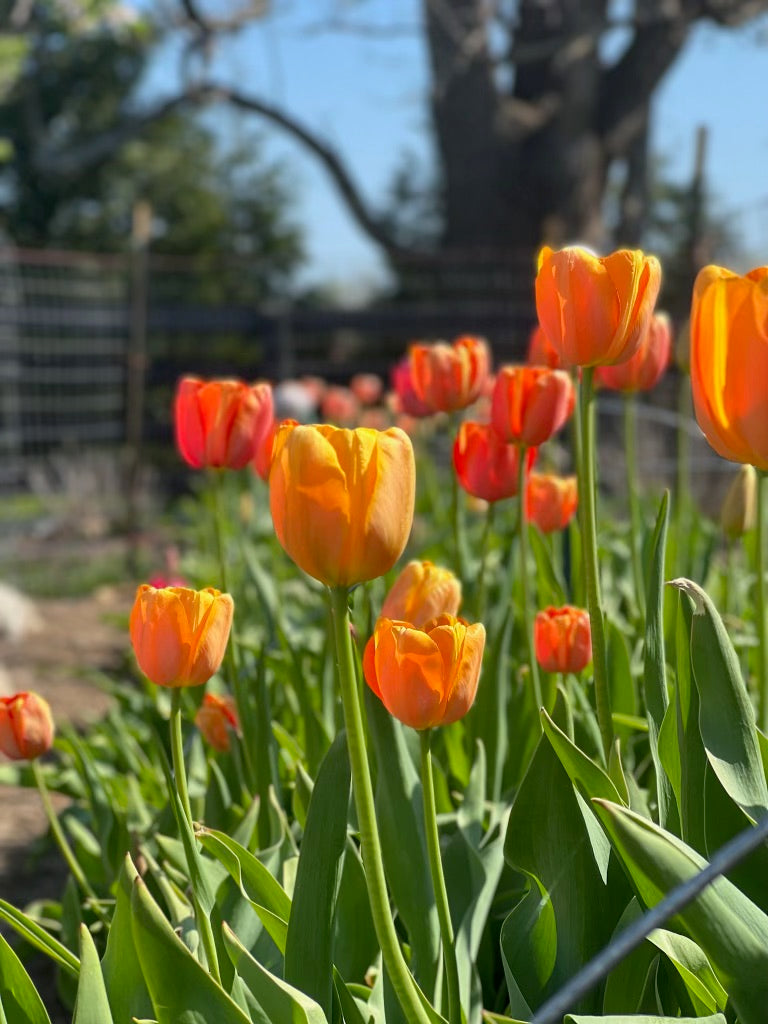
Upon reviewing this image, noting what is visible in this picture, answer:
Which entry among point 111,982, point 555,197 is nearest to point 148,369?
point 555,197

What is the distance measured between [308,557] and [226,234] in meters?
19.5

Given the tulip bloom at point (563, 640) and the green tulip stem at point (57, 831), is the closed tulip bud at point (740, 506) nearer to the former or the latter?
the tulip bloom at point (563, 640)

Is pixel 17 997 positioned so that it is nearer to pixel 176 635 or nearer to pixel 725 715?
pixel 176 635

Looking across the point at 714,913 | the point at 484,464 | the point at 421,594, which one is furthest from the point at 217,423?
the point at 714,913

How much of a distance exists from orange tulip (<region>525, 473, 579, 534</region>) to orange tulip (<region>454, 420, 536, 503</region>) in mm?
282

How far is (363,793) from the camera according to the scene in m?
0.74

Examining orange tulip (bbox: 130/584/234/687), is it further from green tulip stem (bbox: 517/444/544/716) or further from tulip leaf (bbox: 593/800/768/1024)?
green tulip stem (bbox: 517/444/544/716)

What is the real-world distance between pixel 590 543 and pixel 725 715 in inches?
6.8

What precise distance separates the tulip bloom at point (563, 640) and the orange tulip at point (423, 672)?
0.40 metres

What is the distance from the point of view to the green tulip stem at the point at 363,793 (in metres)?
0.72

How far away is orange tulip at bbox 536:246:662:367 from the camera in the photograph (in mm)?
926

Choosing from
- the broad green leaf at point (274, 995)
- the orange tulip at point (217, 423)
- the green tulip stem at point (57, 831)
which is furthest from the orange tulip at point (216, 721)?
the broad green leaf at point (274, 995)

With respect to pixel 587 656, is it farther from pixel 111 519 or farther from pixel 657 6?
pixel 657 6

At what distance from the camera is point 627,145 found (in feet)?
32.7
